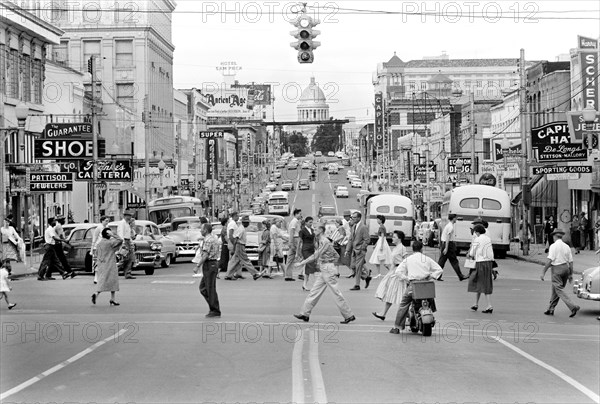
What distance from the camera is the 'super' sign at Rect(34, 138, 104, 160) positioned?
49969mm

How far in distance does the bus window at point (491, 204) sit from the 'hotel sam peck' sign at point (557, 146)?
3551mm

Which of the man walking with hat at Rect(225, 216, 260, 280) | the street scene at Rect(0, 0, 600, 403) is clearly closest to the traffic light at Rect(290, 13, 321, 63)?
the street scene at Rect(0, 0, 600, 403)

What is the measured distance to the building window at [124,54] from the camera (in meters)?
99.3

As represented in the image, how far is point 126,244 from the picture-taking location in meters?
32.7

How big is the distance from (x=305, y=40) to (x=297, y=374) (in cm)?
992

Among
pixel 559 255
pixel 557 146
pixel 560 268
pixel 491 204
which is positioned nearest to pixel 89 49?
pixel 491 204

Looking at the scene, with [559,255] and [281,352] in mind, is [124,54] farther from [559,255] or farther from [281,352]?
[281,352]

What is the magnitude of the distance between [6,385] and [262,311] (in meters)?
10.4

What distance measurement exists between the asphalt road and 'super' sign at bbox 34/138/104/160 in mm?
23229

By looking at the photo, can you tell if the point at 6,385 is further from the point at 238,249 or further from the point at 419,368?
the point at 238,249

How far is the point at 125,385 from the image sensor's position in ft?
43.8

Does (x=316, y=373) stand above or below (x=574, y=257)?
above

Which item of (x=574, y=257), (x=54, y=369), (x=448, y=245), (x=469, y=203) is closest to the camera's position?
(x=54, y=369)

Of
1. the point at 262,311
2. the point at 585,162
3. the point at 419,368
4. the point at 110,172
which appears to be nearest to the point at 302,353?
the point at 419,368
